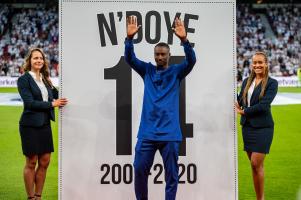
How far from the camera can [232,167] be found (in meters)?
5.07

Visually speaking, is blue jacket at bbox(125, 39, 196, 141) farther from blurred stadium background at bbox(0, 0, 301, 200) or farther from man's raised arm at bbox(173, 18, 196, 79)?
blurred stadium background at bbox(0, 0, 301, 200)

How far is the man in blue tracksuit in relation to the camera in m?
4.34

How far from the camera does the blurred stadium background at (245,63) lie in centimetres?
724

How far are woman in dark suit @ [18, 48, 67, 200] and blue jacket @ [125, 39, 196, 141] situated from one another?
121 centimetres

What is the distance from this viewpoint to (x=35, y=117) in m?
5.34

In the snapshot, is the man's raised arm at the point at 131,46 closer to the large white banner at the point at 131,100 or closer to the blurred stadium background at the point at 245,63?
the large white banner at the point at 131,100

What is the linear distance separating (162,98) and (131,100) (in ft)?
2.39

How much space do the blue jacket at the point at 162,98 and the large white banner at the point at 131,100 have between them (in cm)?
59

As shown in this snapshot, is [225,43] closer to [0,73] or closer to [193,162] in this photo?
[193,162]

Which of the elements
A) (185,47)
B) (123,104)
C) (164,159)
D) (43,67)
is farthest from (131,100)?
(43,67)

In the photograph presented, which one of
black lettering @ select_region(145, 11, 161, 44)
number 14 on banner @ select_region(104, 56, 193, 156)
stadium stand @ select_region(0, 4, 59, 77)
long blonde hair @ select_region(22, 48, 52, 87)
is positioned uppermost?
stadium stand @ select_region(0, 4, 59, 77)

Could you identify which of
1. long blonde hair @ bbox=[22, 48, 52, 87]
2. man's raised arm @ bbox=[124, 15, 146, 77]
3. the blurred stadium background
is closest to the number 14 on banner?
man's raised arm @ bbox=[124, 15, 146, 77]

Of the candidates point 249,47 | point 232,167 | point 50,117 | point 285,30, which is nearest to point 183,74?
point 232,167

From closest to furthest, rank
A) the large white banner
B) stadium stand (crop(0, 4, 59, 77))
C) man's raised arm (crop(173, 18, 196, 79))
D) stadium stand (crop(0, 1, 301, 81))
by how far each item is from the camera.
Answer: man's raised arm (crop(173, 18, 196, 79)) < the large white banner < stadium stand (crop(0, 4, 59, 77)) < stadium stand (crop(0, 1, 301, 81))
